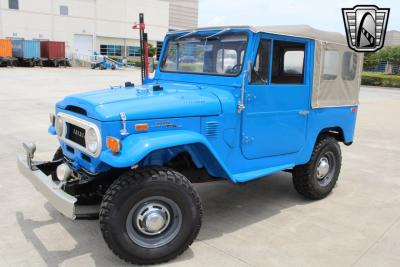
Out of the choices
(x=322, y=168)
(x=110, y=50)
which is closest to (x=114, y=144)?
(x=322, y=168)

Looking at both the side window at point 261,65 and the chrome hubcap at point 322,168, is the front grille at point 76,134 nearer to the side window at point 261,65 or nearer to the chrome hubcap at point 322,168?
the side window at point 261,65

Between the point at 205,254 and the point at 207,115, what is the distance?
128cm

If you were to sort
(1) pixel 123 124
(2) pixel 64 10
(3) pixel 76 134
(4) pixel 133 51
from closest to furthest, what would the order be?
(1) pixel 123 124
(3) pixel 76 134
(2) pixel 64 10
(4) pixel 133 51

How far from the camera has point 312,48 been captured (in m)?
4.68

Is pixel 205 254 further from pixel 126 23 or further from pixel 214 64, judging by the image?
pixel 126 23

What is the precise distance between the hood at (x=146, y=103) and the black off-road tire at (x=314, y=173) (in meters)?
1.69

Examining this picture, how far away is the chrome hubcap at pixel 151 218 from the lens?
3.41 meters

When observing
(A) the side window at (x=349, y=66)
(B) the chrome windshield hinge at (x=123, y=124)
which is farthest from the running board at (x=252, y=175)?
(A) the side window at (x=349, y=66)

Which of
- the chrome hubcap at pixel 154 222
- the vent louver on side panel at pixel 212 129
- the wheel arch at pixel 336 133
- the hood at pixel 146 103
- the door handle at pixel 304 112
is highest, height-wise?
the hood at pixel 146 103

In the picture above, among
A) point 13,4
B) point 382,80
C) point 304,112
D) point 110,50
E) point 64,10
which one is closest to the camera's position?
point 304,112

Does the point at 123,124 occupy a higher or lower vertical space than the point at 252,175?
higher

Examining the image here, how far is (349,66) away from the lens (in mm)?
5348

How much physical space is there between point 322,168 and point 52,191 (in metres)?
3.36

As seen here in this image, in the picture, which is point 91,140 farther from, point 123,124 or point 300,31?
point 300,31
